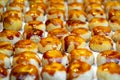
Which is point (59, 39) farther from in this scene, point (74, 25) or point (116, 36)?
point (116, 36)

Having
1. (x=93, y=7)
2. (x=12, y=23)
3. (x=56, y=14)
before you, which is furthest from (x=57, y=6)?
(x=12, y=23)

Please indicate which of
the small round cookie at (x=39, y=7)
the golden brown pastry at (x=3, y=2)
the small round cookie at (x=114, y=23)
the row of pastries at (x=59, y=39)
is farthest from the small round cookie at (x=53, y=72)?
the golden brown pastry at (x=3, y=2)

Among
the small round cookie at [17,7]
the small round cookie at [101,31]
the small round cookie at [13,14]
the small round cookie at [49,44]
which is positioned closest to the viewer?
the small round cookie at [49,44]

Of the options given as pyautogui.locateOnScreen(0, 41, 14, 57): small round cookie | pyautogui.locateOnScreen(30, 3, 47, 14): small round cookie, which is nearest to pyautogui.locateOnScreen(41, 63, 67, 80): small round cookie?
pyautogui.locateOnScreen(0, 41, 14, 57): small round cookie

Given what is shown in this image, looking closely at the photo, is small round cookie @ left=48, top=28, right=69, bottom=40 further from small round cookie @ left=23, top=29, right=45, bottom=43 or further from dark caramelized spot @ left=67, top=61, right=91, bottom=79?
dark caramelized spot @ left=67, top=61, right=91, bottom=79

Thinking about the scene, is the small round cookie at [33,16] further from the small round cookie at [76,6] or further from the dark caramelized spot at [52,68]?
the dark caramelized spot at [52,68]

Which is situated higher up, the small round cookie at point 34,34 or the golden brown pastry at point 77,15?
the golden brown pastry at point 77,15
